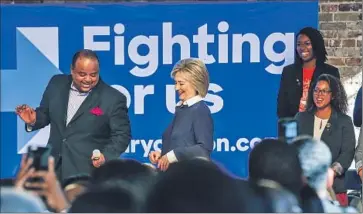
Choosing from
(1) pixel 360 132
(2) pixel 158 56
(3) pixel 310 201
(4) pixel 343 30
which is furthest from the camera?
(4) pixel 343 30

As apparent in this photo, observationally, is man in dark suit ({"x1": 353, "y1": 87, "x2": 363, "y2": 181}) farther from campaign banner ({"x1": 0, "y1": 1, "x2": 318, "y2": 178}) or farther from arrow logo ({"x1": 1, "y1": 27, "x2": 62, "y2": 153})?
arrow logo ({"x1": 1, "y1": 27, "x2": 62, "y2": 153})

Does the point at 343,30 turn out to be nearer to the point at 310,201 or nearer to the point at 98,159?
the point at 98,159

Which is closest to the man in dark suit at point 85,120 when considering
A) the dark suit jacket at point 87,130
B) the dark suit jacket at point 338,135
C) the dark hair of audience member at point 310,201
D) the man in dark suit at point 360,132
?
the dark suit jacket at point 87,130

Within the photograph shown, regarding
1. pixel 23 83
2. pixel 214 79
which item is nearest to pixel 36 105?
pixel 23 83

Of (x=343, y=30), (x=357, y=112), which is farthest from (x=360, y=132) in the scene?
(x=343, y=30)

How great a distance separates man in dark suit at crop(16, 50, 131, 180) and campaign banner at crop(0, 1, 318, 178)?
44 centimetres

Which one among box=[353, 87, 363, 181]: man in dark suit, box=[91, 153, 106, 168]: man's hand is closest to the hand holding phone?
box=[353, 87, 363, 181]: man in dark suit

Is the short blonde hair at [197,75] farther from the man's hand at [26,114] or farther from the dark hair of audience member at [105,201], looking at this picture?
the dark hair of audience member at [105,201]

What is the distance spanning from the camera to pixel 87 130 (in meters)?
6.68

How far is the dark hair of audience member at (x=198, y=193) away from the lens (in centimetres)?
279

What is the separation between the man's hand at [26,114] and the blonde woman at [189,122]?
1080 millimetres

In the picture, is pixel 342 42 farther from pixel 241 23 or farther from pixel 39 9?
pixel 39 9

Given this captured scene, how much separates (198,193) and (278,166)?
1208 millimetres

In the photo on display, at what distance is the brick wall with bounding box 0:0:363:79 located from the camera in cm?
726
